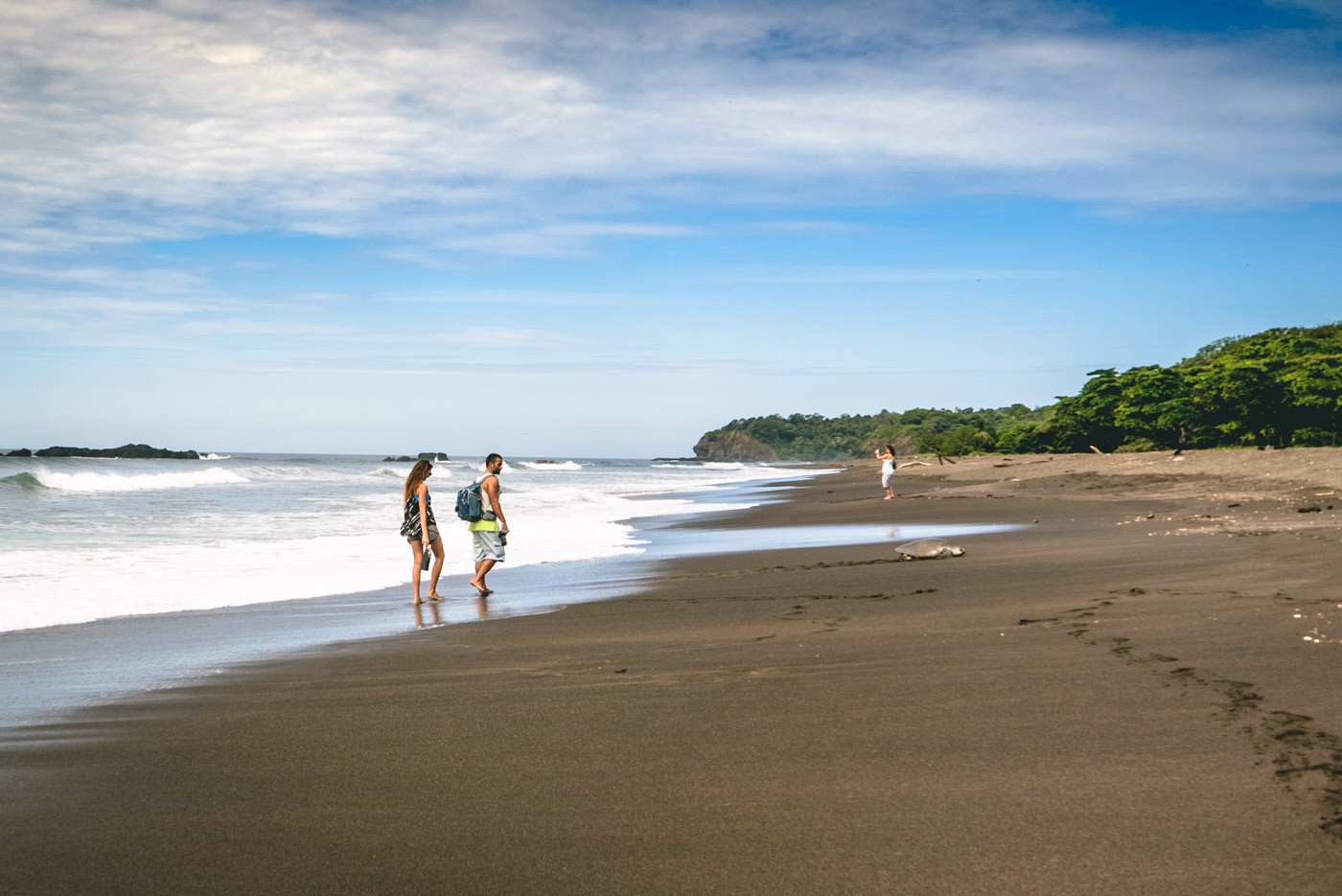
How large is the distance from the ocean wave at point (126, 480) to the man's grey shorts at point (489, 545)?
32.2m

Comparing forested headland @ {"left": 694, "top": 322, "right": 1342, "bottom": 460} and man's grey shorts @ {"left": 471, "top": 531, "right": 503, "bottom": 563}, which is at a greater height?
forested headland @ {"left": 694, "top": 322, "right": 1342, "bottom": 460}

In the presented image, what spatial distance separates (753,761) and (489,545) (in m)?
8.17

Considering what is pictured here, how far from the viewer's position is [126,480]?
43.0 metres

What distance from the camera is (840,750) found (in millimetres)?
4328

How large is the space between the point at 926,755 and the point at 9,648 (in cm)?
746

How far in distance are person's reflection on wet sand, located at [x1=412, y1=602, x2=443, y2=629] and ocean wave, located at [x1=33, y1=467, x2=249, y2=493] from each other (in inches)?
1303

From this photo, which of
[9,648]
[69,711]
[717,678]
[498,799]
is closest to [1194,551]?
[717,678]

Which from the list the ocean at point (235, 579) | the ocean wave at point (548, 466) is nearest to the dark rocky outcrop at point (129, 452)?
the ocean wave at point (548, 466)

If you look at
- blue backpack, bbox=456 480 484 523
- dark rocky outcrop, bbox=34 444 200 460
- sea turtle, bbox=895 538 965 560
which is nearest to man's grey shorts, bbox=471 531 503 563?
blue backpack, bbox=456 480 484 523

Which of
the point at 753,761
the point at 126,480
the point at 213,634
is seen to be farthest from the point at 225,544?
the point at 126,480

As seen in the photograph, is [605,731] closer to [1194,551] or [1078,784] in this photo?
[1078,784]

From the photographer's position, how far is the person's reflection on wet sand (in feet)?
29.8

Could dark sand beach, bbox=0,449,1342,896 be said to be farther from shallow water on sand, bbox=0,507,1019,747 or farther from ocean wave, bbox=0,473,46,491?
ocean wave, bbox=0,473,46,491

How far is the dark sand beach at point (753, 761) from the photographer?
3219 millimetres
